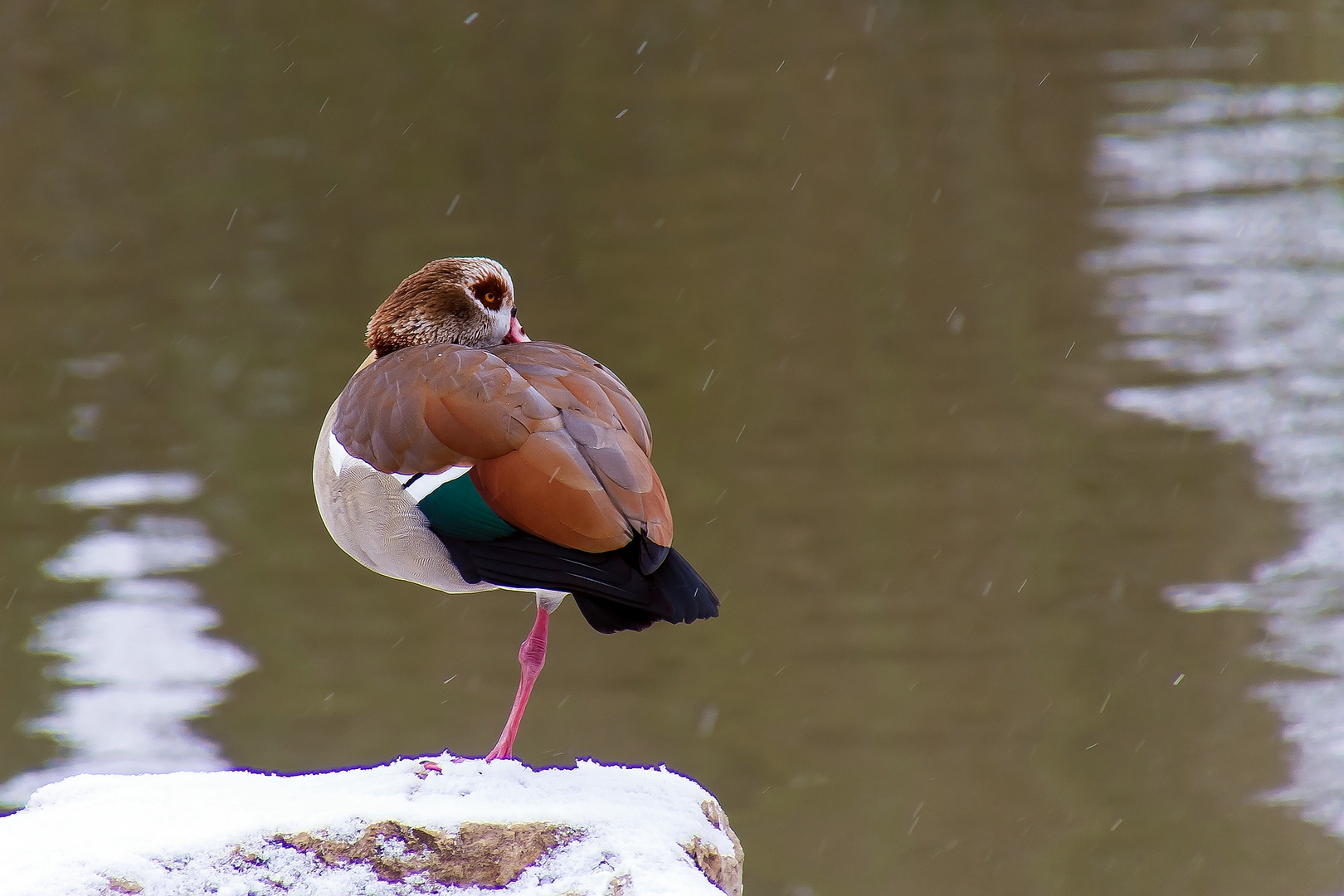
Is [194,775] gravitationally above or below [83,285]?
above

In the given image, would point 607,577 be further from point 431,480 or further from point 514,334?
point 514,334

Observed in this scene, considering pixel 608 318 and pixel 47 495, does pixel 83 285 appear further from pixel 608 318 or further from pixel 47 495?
pixel 608 318

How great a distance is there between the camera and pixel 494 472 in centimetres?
300

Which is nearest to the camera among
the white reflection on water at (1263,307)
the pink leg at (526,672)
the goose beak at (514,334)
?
the pink leg at (526,672)

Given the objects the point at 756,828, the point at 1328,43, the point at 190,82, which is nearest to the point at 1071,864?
the point at 756,828

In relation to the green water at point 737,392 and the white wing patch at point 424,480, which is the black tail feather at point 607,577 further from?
the green water at point 737,392

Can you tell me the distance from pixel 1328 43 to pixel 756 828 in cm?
1679

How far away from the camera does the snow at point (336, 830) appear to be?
2773 mm

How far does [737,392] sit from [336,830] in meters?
10.5

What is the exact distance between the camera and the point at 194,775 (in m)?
3.28

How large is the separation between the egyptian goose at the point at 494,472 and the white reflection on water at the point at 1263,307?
7306 millimetres

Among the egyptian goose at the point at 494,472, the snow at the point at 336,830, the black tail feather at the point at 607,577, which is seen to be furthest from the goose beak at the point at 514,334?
the snow at the point at 336,830

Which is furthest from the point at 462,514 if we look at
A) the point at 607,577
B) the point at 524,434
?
the point at 607,577

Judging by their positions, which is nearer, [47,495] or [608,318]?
[47,495]
